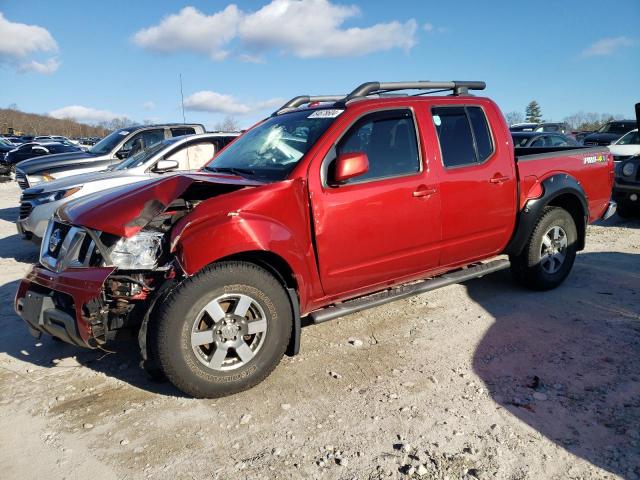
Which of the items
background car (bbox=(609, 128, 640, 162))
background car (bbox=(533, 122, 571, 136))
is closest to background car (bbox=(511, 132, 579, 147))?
background car (bbox=(609, 128, 640, 162))

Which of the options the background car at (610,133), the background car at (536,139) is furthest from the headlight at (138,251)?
the background car at (610,133)

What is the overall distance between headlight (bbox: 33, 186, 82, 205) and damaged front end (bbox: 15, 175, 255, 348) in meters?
3.84

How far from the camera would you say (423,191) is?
382 centimetres

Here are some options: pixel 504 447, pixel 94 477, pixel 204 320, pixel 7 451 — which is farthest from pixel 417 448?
pixel 7 451

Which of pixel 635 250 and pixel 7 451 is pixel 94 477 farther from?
pixel 635 250

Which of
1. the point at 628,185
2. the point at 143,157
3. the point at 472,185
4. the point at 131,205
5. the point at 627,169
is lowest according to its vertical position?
the point at 628,185

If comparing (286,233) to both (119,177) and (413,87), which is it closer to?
(413,87)

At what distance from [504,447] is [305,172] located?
6.80 feet

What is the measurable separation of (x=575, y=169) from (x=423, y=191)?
2.24 metres

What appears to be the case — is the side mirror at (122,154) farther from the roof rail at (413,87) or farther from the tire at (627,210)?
the tire at (627,210)

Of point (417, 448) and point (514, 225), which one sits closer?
point (417, 448)

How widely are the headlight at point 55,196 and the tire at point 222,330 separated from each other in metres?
4.66

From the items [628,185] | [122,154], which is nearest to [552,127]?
[628,185]

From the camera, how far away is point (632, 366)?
338cm
